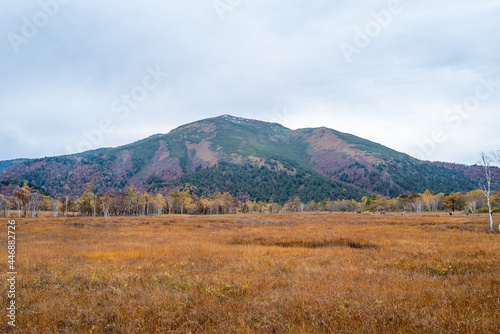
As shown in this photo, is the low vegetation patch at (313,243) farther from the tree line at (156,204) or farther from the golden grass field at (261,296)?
the tree line at (156,204)

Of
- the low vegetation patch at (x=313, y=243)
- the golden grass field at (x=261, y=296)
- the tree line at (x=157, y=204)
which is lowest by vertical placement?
the tree line at (x=157, y=204)

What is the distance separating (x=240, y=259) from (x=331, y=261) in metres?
4.67

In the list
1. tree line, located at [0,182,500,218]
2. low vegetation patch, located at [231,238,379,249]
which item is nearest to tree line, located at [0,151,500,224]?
tree line, located at [0,182,500,218]

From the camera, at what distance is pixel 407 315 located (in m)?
5.06

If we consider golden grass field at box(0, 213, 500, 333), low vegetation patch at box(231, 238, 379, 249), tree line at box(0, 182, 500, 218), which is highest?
golden grass field at box(0, 213, 500, 333)

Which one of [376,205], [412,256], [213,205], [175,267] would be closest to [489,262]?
[412,256]

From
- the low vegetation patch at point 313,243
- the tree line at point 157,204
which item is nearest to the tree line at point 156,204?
the tree line at point 157,204

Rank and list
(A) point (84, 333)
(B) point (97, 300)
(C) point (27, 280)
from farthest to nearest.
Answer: (C) point (27, 280) → (B) point (97, 300) → (A) point (84, 333)

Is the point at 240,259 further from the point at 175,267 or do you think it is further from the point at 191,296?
the point at 191,296

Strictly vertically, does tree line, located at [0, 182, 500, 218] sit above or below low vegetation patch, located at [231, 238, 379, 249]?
below

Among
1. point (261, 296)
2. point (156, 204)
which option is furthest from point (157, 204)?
point (261, 296)

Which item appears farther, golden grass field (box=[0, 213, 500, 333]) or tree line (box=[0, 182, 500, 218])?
tree line (box=[0, 182, 500, 218])

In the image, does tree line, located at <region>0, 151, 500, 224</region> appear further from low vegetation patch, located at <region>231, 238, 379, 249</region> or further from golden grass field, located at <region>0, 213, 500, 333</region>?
golden grass field, located at <region>0, 213, 500, 333</region>

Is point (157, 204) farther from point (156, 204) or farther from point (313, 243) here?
point (313, 243)
